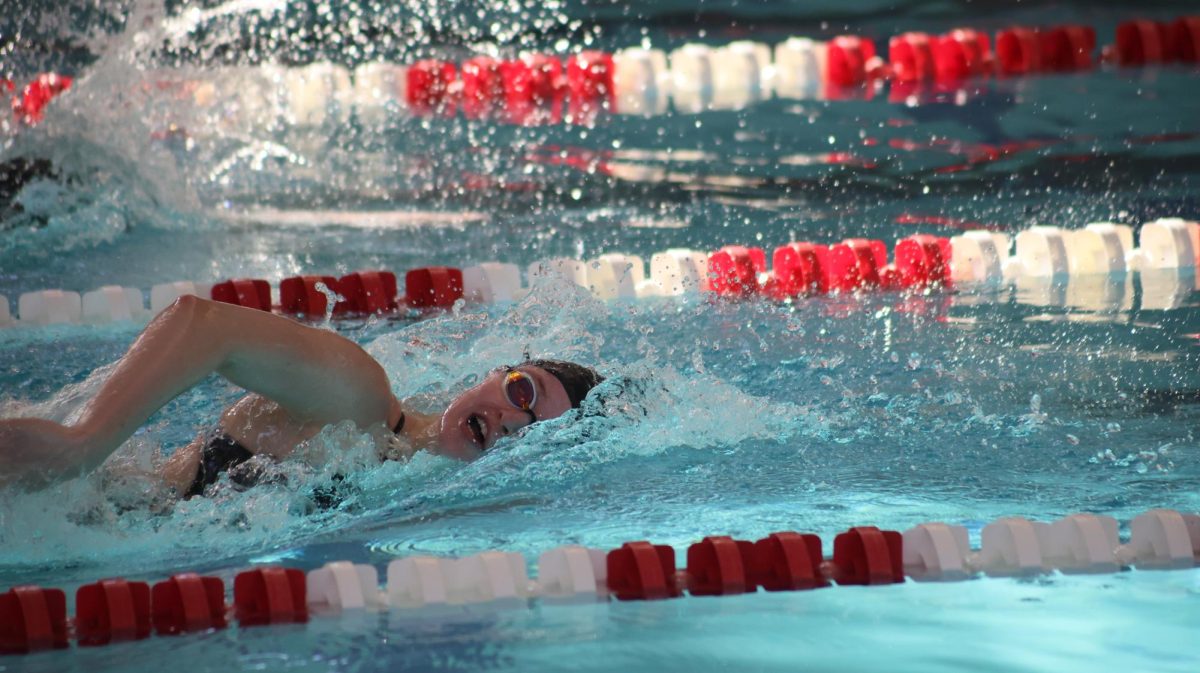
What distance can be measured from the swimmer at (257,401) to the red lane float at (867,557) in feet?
2.11

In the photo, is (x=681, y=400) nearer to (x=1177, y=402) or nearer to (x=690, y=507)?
(x=690, y=507)

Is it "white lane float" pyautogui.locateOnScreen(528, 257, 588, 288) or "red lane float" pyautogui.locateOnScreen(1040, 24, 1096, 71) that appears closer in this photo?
"white lane float" pyautogui.locateOnScreen(528, 257, 588, 288)

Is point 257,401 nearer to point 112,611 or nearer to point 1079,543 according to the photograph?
point 112,611

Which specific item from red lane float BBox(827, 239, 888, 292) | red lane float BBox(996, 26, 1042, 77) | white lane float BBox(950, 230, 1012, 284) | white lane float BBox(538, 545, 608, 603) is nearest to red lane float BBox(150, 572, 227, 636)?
white lane float BBox(538, 545, 608, 603)

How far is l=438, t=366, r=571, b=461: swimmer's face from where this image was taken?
2.62m

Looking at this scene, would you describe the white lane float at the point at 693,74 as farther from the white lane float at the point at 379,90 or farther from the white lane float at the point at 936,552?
the white lane float at the point at 936,552

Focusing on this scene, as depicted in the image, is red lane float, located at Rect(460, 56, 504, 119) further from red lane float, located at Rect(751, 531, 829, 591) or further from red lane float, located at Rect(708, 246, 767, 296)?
red lane float, located at Rect(751, 531, 829, 591)

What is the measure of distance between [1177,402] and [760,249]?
1.82 meters

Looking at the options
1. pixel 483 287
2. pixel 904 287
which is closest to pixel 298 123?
pixel 483 287

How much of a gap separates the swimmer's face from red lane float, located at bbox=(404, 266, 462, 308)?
1820 mm

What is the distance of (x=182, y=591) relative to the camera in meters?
2.09

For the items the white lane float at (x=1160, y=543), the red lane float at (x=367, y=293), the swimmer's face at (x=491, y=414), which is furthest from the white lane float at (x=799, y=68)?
the white lane float at (x=1160, y=543)

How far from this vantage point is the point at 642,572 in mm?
2227

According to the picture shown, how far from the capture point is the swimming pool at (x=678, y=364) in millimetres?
2125
